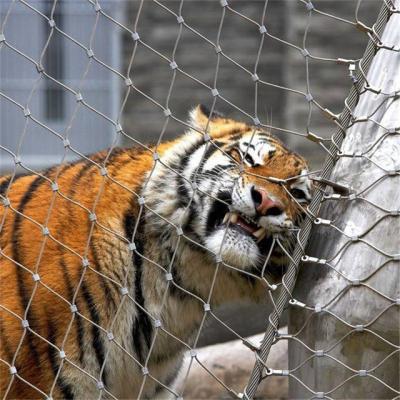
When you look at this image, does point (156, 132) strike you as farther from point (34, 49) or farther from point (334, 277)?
point (334, 277)

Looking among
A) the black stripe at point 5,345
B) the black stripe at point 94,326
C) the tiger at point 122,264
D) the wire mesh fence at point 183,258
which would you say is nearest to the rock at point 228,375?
the wire mesh fence at point 183,258

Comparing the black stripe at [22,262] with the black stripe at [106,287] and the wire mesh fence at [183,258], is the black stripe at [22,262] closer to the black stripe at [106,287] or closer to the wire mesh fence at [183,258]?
the wire mesh fence at [183,258]

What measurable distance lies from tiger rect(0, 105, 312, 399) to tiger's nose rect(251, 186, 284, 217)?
0.08 meters

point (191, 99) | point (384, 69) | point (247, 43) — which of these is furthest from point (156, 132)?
point (384, 69)

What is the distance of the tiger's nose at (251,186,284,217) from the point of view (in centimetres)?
279

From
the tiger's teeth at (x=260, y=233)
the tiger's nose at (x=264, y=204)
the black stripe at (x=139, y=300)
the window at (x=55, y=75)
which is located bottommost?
the window at (x=55, y=75)

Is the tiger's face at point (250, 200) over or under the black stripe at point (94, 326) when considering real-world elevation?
over

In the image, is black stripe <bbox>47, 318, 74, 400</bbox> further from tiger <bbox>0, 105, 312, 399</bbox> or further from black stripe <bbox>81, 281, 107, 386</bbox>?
black stripe <bbox>81, 281, 107, 386</bbox>

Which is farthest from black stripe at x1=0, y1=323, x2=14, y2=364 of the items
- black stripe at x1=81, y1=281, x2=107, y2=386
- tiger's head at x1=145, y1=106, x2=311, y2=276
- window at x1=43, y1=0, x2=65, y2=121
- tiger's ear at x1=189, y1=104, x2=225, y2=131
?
window at x1=43, y1=0, x2=65, y2=121

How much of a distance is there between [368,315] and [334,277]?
110mm

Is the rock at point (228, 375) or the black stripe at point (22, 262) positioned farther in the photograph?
the rock at point (228, 375)

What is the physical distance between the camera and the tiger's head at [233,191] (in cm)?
279

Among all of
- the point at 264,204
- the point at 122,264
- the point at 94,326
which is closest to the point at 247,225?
the point at 264,204

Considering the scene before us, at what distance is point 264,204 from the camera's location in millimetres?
2793
